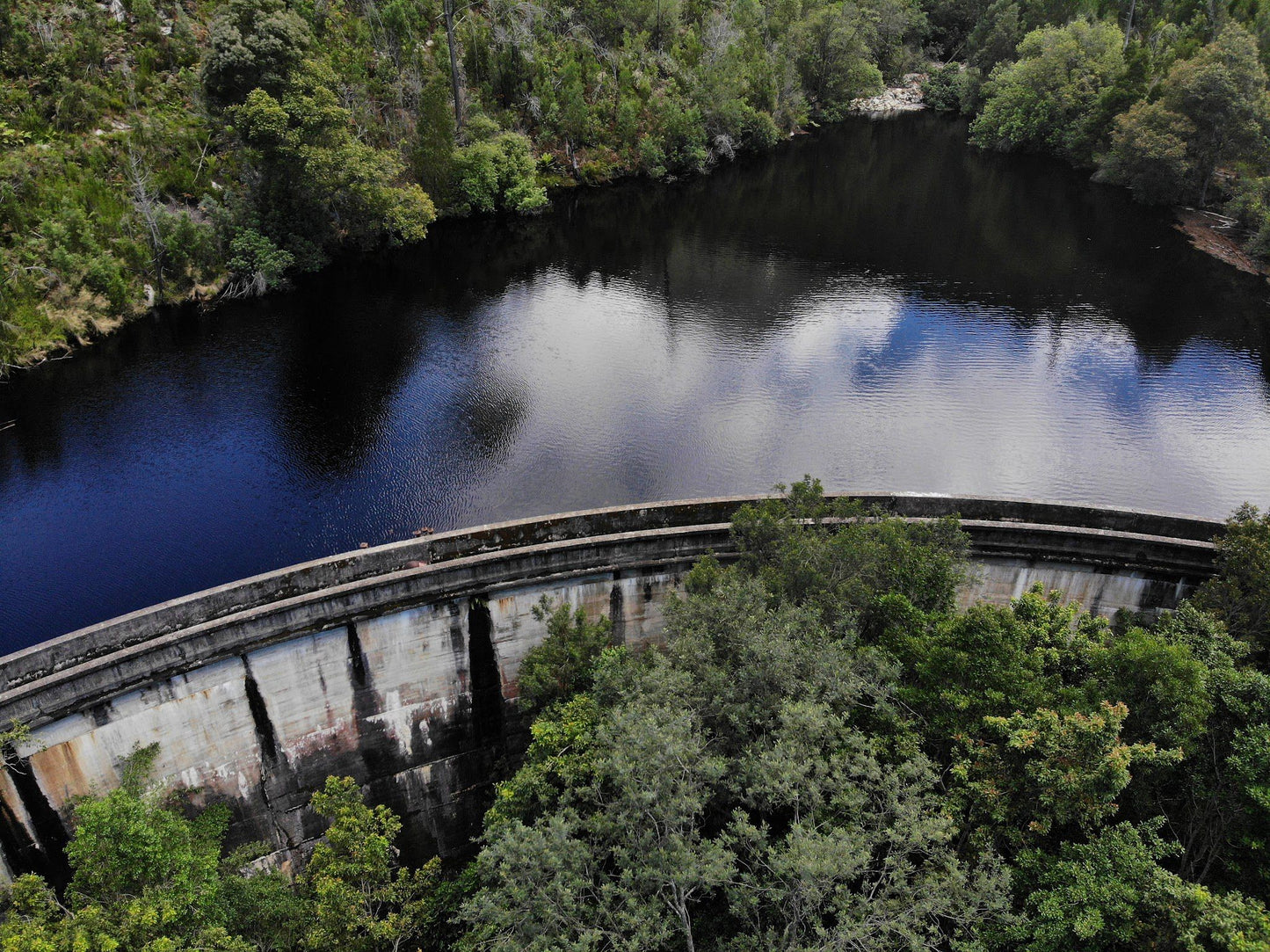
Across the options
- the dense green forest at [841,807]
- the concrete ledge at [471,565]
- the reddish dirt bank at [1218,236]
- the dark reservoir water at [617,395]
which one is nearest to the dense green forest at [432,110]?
the reddish dirt bank at [1218,236]

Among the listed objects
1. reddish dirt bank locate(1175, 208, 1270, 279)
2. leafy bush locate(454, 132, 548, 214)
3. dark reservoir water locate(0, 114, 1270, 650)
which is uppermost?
leafy bush locate(454, 132, 548, 214)

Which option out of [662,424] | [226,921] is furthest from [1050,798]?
[662,424]

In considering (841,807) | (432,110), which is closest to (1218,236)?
(432,110)

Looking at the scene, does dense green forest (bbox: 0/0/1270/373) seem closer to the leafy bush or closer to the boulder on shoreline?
the leafy bush

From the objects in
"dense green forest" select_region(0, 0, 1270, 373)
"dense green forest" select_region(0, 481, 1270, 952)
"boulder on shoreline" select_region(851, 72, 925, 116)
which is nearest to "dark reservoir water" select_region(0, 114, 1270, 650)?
"dense green forest" select_region(0, 0, 1270, 373)

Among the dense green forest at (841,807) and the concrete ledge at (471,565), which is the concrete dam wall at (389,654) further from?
the dense green forest at (841,807)

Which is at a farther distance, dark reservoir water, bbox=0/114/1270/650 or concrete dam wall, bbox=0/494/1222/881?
dark reservoir water, bbox=0/114/1270/650

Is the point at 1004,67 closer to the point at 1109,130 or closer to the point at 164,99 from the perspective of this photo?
the point at 1109,130
